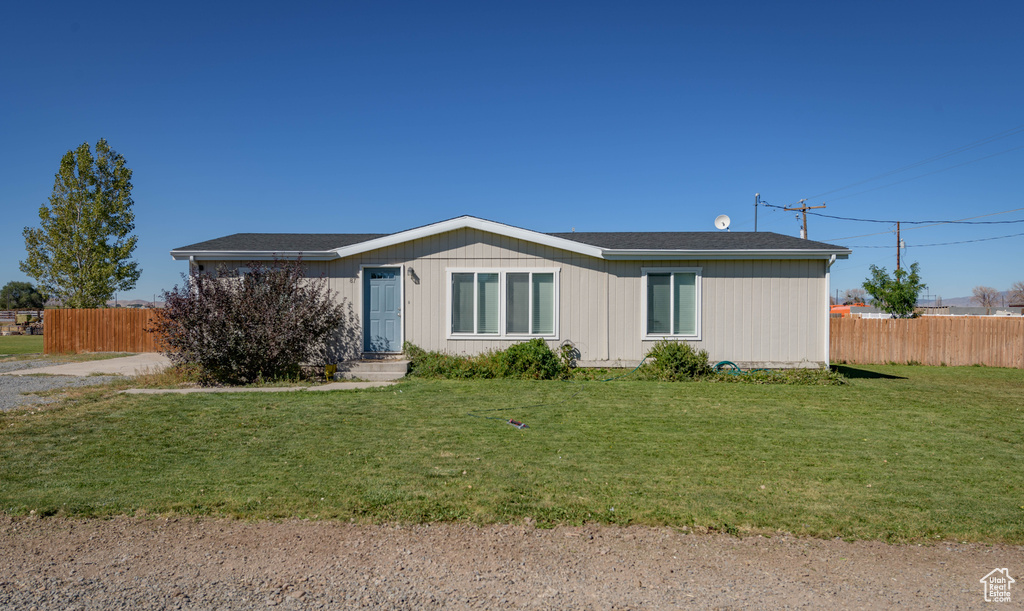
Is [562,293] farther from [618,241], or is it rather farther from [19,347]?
[19,347]

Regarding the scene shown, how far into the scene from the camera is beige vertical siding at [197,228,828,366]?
40.7 feet

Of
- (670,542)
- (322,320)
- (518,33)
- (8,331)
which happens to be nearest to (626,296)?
(322,320)

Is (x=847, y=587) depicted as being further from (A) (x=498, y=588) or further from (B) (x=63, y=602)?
(B) (x=63, y=602)

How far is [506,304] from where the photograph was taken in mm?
→ 12539

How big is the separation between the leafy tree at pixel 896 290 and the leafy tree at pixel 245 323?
64.4ft

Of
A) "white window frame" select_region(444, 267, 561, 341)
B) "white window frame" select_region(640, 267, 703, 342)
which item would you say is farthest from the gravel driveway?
"white window frame" select_region(640, 267, 703, 342)

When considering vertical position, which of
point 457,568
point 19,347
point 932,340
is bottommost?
point 19,347

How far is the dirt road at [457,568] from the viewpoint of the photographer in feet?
10.1

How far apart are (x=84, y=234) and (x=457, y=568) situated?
3121 centimetres

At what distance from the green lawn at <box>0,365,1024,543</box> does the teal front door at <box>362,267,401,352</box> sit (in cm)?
323

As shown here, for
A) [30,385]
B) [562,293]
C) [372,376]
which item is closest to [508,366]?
[562,293]

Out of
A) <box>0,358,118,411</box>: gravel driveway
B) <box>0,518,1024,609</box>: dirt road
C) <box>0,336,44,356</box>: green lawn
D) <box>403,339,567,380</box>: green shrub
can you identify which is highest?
<box>403,339,567,380</box>: green shrub

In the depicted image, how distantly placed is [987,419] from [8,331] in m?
48.2

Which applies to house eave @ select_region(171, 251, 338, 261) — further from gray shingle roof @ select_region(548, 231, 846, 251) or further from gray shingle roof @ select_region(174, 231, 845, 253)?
gray shingle roof @ select_region(548, 231, 846, 251)
